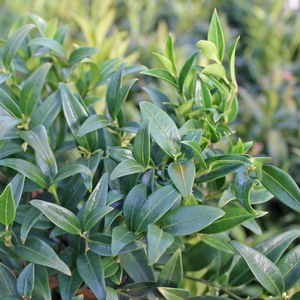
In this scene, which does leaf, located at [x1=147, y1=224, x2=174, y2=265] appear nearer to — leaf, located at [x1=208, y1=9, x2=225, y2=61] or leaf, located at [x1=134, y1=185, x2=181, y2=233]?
leaf, located at [x1=134, y1=185, x2=181, y2=233]

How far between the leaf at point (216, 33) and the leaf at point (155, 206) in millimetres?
263

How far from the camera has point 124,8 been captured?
7.54 ft

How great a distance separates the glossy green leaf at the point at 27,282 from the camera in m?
0.53

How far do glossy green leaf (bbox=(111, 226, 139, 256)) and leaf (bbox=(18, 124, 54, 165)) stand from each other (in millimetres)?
151

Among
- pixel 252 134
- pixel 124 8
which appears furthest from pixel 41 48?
pixel 124 8

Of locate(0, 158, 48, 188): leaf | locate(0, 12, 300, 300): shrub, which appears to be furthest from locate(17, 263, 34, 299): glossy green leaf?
locate(0, 158, 48, 188): leaf

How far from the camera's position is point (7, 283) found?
56 cm

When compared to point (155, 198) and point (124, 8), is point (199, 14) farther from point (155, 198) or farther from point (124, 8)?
point (155, 198)

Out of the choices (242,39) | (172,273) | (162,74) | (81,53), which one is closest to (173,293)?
(172,273)

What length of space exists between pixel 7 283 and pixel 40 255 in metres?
0.08

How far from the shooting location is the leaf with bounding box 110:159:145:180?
1.71 ft

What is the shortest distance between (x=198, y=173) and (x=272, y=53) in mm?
1596

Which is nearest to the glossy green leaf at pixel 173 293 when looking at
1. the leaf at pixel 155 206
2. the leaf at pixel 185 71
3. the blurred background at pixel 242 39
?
the leaf at pixel 155 206

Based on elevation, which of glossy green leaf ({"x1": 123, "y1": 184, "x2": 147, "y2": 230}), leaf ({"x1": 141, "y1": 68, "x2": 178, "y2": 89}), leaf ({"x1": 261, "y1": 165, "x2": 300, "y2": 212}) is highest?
leaf ({"x1": 141, "y1": 68, "x2": 178, "y2": 89})
